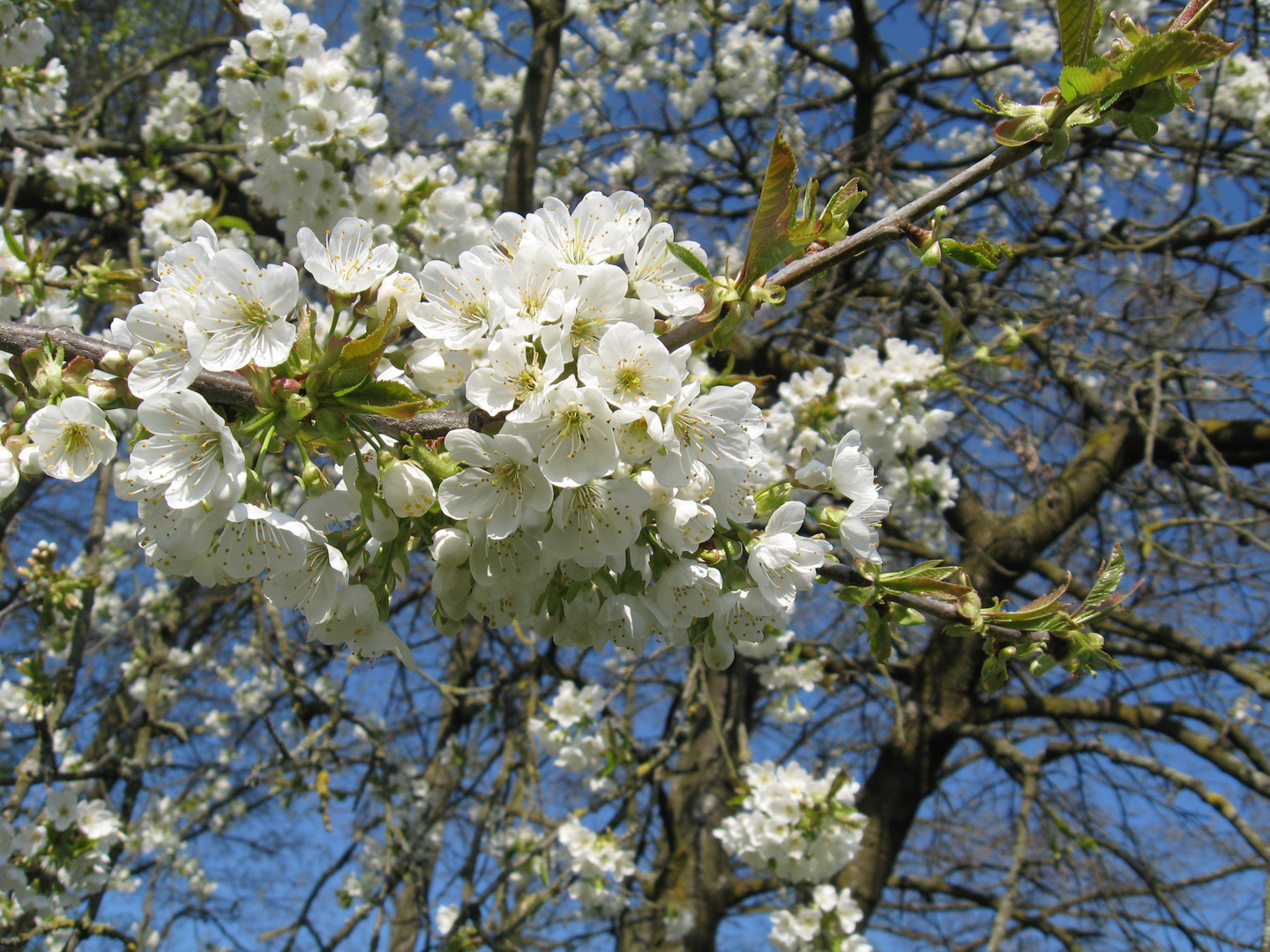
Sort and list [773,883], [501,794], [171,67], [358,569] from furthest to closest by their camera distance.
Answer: [171,67] < [501,794] < [773,883] < [358,569]

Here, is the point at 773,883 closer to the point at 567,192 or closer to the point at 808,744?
the point at 808,744

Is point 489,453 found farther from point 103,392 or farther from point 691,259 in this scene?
point 103,392

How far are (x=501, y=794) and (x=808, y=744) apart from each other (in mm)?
2405

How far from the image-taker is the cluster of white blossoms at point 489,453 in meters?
1.01

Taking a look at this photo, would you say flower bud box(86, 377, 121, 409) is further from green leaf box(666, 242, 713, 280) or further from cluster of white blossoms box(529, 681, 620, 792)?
cluster of white blossoms box(529, 681, 620, 792)

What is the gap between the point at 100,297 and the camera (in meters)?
2.13

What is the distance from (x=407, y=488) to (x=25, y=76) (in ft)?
11.6

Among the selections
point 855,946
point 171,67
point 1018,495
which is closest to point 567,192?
point 1018,495

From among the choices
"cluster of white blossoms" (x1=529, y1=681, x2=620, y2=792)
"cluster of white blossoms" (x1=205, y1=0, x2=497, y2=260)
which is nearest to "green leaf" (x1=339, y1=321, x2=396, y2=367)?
"cluster of white blossoms" (x1=205, y1=0, x2=497, y2=260)

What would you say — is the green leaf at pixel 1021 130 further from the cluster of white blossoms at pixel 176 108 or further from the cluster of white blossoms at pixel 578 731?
the cluster of white blossoms at pixel 176 108

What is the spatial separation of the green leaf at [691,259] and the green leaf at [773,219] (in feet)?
0.18

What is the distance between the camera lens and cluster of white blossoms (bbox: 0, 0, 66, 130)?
9.86ft

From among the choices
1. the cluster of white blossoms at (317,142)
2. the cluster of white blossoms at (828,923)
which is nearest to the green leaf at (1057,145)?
the cluster of white blossoms at (317,142)

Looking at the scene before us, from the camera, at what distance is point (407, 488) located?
1043 mm
